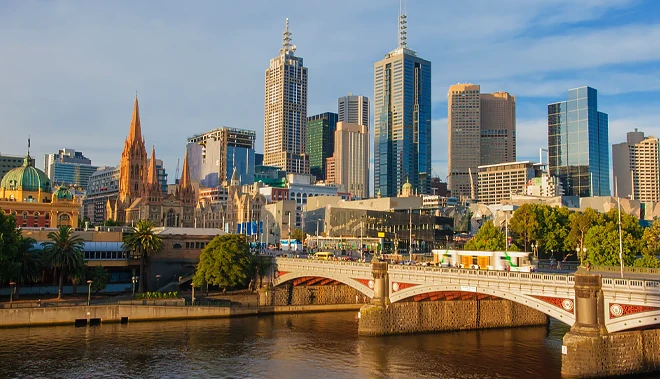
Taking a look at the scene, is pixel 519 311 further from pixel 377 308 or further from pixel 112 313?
pixel 112 313

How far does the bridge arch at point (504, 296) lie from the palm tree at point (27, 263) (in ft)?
190

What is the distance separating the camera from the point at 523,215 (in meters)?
134

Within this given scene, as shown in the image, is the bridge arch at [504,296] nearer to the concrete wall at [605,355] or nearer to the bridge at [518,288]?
the bridge at [518,288]

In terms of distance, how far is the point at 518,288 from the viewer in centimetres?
6631

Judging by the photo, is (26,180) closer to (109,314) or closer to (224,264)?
(224,264)

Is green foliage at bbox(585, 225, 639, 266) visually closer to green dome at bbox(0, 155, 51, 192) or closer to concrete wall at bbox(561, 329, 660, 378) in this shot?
concrete wall at bbox(561, 329, 660, 378)

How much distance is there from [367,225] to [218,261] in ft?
294

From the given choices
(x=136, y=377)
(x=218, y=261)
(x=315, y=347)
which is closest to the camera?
(x=136, y=377)

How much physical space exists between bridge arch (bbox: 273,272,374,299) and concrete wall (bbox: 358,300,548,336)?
3.19 meters

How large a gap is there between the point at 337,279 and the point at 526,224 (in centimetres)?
5486

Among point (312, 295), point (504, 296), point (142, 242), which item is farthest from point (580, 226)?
→ point (142, 242)

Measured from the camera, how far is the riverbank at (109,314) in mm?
87938

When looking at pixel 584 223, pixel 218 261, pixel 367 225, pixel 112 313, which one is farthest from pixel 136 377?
pixel 367 225

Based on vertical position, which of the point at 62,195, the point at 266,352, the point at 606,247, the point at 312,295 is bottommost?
the point at 266,352
